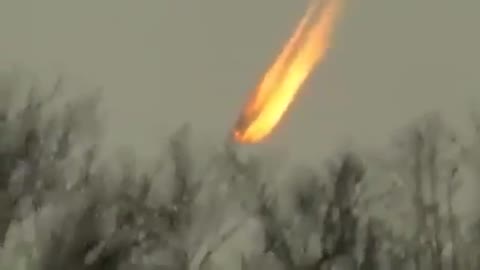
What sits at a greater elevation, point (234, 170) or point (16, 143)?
point (16, 143)

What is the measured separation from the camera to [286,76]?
30.2 feet

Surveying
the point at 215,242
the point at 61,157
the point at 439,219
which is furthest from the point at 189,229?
the point at 439,219

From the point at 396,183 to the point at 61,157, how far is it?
1.82m

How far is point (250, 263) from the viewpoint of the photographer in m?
8.26

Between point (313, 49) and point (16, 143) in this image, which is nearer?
point (16, 143)

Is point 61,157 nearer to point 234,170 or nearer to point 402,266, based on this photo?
point 234,170

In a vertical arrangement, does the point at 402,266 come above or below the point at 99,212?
below

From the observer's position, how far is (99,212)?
26.8ft

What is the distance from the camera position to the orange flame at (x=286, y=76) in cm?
916

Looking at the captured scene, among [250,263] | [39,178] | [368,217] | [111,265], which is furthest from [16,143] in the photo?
[368,217]

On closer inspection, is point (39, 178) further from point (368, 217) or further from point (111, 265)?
point (368, 217)

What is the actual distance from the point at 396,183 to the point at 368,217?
0.28m

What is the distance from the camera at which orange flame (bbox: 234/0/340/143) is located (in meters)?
9.16

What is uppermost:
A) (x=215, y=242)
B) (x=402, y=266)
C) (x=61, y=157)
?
(x=61, y=157)
